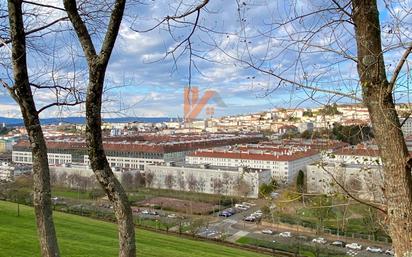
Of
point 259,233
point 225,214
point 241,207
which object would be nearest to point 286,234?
point 259,233

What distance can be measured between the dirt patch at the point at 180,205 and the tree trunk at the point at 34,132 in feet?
84.2

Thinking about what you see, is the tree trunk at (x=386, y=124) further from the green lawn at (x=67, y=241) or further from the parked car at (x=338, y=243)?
the parked car at (x=338, y=243)

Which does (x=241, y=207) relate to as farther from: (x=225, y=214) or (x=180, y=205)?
(x=180, y=205)

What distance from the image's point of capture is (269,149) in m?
40.6

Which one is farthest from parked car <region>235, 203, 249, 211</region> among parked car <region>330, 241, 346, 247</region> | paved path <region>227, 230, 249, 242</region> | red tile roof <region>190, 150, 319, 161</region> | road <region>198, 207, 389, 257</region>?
parked car <region>330, 241, 346, 247</region>

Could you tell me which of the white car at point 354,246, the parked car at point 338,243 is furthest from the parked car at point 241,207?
the white car at point 354,246

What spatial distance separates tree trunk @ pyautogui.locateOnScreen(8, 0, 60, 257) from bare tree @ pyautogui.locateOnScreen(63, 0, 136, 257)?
29.1 inches

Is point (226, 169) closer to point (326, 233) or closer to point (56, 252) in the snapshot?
point (326, 233)

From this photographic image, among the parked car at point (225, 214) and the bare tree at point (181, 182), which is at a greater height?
the bare tree at point (181, 182)

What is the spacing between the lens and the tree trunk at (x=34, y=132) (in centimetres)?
267

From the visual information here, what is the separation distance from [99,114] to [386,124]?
4.52 feet

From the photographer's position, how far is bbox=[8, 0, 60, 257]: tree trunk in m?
2.67

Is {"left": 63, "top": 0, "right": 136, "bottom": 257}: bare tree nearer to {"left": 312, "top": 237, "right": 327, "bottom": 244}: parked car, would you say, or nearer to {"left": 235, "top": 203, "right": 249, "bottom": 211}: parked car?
{"left": 312, "top": 237, "right": 327, "bottom": 244}: parked car

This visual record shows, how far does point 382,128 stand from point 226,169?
33065mm
